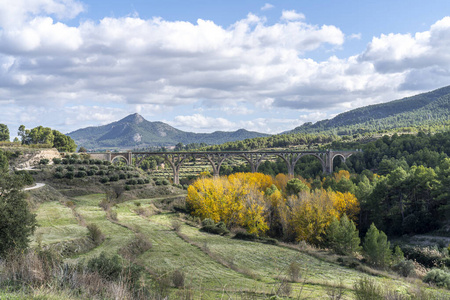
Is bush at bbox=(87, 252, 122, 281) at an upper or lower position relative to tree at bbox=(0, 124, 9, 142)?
lower

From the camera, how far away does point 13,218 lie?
1324 centimetres

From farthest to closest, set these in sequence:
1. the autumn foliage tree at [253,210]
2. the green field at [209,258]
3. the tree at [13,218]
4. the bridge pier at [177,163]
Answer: the bridge pier at [177,163] → the autumn foliage tree at [253,210] → the green field at [209,258] → the tree at [13,218]

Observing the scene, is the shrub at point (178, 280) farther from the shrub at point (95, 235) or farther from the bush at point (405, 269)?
the bush at point (405, 269)

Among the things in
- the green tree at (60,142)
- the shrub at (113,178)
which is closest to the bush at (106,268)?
the shrub at (113,178)

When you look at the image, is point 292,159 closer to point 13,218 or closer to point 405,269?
point 405,269

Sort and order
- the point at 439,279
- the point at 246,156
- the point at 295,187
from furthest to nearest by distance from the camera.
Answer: the point at 246,156, the point at 295,187, the point at 439,279

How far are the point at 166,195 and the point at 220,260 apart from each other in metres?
30.6

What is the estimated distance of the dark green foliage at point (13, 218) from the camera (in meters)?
12.8

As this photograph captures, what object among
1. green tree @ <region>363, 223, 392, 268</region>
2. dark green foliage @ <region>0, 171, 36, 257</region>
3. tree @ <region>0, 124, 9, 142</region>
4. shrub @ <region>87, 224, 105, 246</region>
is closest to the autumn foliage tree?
green tree @ <region>363, 223, 392, 268</region>

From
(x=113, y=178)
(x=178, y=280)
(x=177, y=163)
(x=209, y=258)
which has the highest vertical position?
(x=177, y=163)

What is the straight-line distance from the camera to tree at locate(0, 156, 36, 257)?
12844 mm

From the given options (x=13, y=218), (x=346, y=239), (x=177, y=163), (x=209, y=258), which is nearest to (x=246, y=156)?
(x=177, y=163)

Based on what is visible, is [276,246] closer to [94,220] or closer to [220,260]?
[220,260]

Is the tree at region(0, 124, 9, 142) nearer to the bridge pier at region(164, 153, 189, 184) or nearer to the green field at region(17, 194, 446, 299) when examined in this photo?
the bridge pier at region(164, 153, 189, 184)
